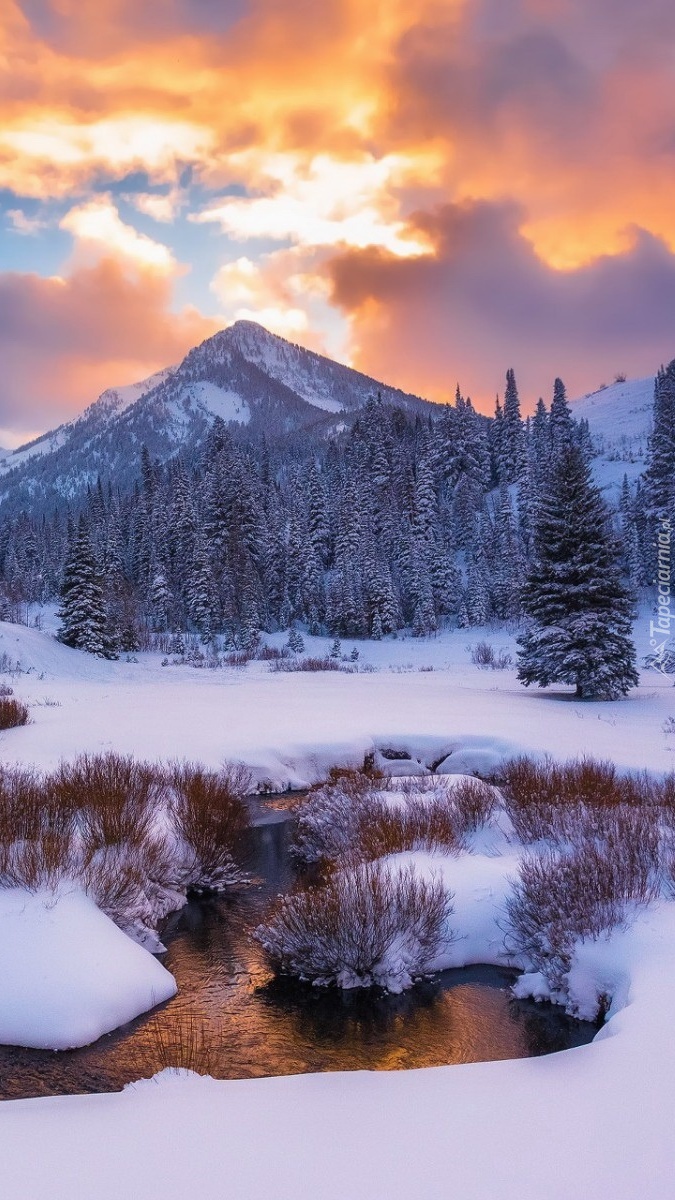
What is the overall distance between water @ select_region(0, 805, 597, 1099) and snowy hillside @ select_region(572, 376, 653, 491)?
70.3 m

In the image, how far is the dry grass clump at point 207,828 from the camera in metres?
9.64

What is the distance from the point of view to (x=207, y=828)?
32.6ft

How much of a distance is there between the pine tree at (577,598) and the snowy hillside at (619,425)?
50.0m

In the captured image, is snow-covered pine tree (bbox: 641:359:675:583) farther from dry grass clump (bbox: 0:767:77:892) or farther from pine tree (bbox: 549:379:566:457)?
dry grass clump (bbox: 0:767:77:892)

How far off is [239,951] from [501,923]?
2939 millimetres

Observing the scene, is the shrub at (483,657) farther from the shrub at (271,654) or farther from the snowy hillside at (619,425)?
the snowy hillside at (619,425)

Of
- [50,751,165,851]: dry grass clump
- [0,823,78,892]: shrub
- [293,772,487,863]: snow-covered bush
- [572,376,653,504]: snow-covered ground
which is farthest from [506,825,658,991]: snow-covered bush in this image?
[572,376,653,504]: snow-covered ground

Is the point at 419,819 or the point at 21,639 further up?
the point at 21,639

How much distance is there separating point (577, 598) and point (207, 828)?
17662 mm

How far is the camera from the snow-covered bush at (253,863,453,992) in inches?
280

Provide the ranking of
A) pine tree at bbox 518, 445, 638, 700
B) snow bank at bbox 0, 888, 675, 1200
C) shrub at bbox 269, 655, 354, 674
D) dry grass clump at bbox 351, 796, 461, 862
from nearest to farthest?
snow bank at bbox 0, 888, 675, 1200
dry grass clump at bbox 351, 796, 461, 862
pine tree at bbox 518, 445, 638, 700
shrub at bbox 269, 655, 354, 674

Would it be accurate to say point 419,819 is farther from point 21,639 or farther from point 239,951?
point 21,639

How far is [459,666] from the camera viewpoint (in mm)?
38656

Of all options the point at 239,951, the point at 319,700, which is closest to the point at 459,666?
the point at 319,700
